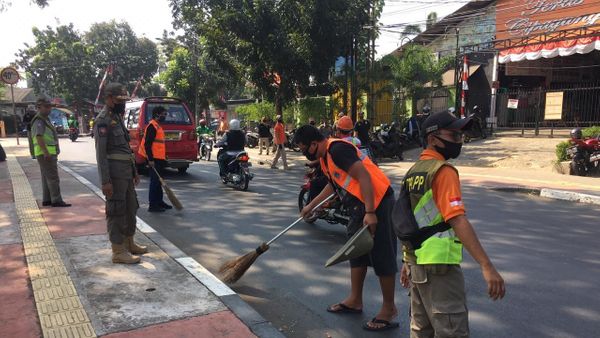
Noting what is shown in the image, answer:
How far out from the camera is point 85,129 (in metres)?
50.8

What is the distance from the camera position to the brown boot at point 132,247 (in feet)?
16.6

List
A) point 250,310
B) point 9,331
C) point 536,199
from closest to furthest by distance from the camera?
point 9,331, point 250,310, point 536,199

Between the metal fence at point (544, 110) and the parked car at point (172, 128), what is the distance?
1272cm

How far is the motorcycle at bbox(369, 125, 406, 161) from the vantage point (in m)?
16.1

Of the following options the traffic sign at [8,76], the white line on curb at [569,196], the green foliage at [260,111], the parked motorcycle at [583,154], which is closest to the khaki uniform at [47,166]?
the white line on curb at [569,196]

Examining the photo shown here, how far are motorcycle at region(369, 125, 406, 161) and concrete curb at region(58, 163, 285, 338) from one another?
1101 centimetres

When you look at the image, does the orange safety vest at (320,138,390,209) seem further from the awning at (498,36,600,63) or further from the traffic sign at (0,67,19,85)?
the traffic sign at (0,67,19,85)

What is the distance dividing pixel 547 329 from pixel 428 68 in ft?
62.2

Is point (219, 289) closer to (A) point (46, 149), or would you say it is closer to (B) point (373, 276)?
(B) point (373, 276)

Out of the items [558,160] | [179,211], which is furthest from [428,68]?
[179,211]

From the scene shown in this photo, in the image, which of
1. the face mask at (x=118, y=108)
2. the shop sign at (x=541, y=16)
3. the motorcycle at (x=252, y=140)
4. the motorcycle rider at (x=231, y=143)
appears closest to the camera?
the face mask at (x=118, y=108)

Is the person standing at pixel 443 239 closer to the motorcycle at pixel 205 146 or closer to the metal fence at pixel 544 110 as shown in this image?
the motorcycle at pixel 205 146

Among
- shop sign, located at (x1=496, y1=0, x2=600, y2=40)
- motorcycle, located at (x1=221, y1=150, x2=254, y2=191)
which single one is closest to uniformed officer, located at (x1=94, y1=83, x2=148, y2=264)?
motorcycle, located at (x1=221, y1=150, x2=254, y2=191)

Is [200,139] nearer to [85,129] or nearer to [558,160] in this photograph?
[558,160]
